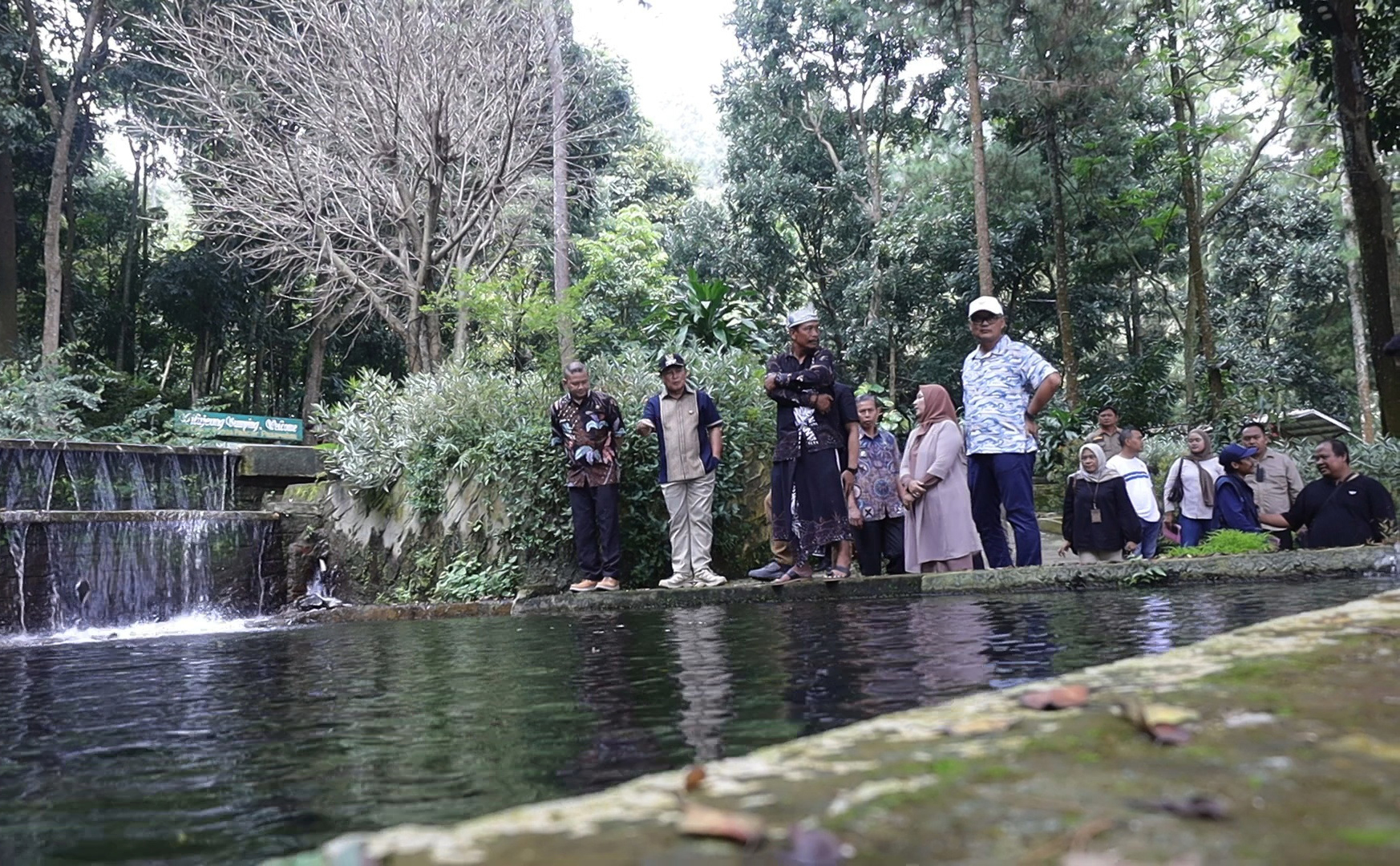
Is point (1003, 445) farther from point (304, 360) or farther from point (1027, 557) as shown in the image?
point (304, 360)

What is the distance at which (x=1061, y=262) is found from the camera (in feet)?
63.5

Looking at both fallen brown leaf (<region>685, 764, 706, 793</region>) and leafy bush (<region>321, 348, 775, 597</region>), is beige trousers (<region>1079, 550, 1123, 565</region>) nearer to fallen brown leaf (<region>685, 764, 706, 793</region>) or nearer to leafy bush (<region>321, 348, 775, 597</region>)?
leafy bush (<region>321, 348, 775, 597</region>)

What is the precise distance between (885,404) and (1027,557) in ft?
30.3

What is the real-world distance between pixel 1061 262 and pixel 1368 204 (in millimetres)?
6820

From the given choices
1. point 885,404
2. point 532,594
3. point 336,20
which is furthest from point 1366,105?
point 336,20

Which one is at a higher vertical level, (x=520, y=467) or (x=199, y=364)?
(x=199, y=364)

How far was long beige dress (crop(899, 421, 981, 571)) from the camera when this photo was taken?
23.7ft

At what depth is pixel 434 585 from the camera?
35.0 feet

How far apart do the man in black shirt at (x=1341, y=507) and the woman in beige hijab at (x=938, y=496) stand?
2399mm

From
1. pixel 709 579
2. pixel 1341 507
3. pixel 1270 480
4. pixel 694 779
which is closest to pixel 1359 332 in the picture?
pixel 1270 480

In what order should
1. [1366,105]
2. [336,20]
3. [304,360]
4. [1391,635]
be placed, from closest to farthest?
[1391,635] < [1366,105] < [336,20] < [304,360]

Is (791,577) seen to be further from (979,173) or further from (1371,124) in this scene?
(979,173)

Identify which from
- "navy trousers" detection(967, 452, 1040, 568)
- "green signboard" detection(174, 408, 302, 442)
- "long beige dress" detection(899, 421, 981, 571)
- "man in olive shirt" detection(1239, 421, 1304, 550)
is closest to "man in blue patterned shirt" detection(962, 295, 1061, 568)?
"navy trousers" detection(967, 452, 1040, 568)

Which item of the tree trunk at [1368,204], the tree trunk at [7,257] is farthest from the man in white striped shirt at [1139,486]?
the tree trunk at [7,257]
